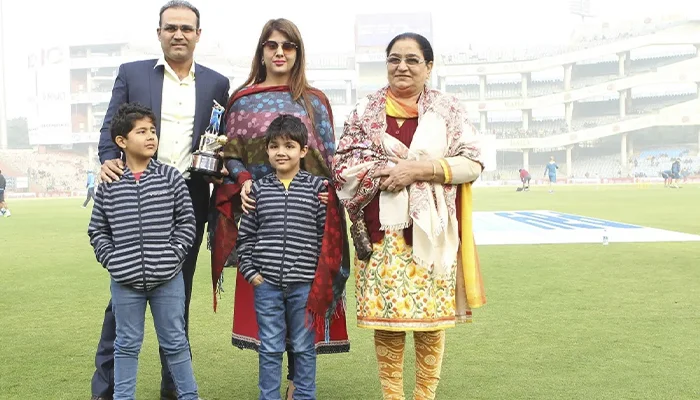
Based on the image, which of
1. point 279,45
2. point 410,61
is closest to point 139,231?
point 279,45

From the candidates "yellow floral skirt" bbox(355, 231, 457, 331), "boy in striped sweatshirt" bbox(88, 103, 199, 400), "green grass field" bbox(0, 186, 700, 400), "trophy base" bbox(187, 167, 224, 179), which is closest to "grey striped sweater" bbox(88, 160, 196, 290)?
"boy in striped sweatshirt" bbox(88, 103, 199, 400)

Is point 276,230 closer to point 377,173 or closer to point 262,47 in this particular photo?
point 377,173

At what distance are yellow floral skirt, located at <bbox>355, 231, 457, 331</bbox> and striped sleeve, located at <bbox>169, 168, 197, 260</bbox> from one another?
69 centimetres

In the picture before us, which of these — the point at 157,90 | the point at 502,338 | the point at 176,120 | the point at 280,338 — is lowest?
the point at 502,338

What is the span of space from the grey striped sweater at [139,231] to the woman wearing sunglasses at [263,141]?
12.1 inches

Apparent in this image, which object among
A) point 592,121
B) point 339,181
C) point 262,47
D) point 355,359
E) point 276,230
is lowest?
point 355,359

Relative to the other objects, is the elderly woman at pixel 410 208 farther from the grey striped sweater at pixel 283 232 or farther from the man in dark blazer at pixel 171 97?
the man in dark blazer at pixel 171 97

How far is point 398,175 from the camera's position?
2.75m

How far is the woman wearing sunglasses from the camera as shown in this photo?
302 centimetres

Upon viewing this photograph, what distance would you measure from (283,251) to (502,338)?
6.58 feet

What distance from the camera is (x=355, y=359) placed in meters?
4.00

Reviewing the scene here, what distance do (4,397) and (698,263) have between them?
6479 millimetres

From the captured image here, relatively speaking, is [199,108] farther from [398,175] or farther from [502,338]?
[502,338]

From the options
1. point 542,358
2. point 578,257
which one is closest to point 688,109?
point 578,257
